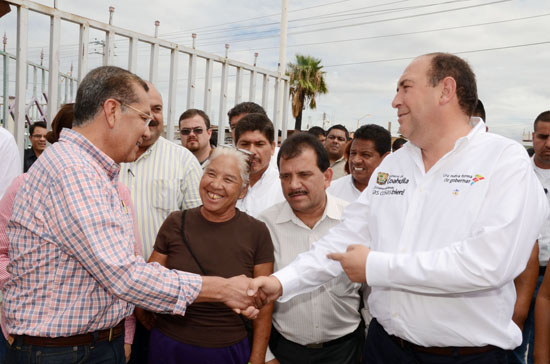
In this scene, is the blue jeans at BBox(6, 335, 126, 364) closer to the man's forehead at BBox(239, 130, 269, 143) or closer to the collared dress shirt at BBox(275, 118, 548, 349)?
the collared dress shirt at BBox(275, 118, 548, 349)

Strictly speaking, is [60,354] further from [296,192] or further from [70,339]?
[296,192]

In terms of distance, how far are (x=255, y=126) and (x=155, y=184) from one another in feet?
3.19

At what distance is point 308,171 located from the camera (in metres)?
3.03

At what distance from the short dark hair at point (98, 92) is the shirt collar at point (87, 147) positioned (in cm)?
10

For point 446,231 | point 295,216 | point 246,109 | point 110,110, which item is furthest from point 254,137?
point 446,231

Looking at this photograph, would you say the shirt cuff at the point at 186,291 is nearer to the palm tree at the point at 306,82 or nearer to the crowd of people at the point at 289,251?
the crowd of people at the point at 289,251

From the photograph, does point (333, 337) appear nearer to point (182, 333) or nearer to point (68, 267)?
point (182, 333)

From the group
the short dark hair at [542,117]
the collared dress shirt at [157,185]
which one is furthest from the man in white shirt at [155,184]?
the short dark hair at [542,117]

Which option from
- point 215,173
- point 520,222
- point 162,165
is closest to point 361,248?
point 520,222

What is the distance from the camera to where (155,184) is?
346cm

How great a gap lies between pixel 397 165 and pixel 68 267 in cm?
179

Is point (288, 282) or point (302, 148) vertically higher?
point (302, 148)

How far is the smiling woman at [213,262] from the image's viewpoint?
2.57 metres

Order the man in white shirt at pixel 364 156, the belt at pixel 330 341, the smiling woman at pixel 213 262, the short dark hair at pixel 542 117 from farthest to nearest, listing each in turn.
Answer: the short dark hair at pixel 542 117
the man in white shirt at pixel 364 156
the belt at pixel 330 341
the smiling woman at pixel 213 262
